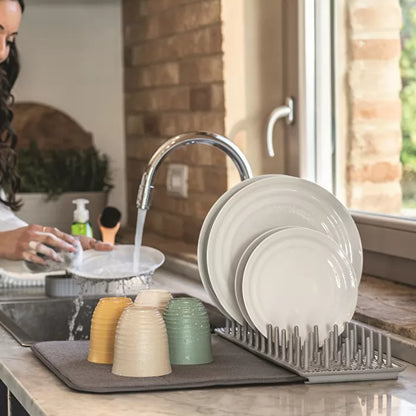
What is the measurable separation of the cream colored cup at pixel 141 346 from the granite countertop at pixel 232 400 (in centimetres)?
6

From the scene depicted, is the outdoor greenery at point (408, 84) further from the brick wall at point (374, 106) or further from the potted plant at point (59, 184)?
the potted plant at point (59, 184)

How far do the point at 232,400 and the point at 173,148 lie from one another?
72 centimetres

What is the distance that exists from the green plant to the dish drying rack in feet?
5.49

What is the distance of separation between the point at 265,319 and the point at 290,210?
0.23m

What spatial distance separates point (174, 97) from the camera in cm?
302

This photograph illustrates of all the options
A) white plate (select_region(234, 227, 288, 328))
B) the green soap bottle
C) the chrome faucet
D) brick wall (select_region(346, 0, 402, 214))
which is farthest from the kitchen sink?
white plate (select_region(234, 227, 288, 328))

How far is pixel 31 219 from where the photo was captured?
10.1 ft

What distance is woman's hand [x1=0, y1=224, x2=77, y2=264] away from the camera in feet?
7.01

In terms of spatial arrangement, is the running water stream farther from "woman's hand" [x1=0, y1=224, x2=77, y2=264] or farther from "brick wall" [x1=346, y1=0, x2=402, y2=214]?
"brick wall" [x1=346, y1=0, x2=402, y2=214]

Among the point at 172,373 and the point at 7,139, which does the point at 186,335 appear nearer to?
the point at 172,373

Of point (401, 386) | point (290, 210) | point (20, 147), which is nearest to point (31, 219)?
point (20, 147)

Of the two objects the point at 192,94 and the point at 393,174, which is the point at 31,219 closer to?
the point at 192,94

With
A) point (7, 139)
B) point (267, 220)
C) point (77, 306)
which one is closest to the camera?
point (267, 220)

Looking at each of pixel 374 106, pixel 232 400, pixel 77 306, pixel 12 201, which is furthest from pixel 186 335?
pixel 12 201
